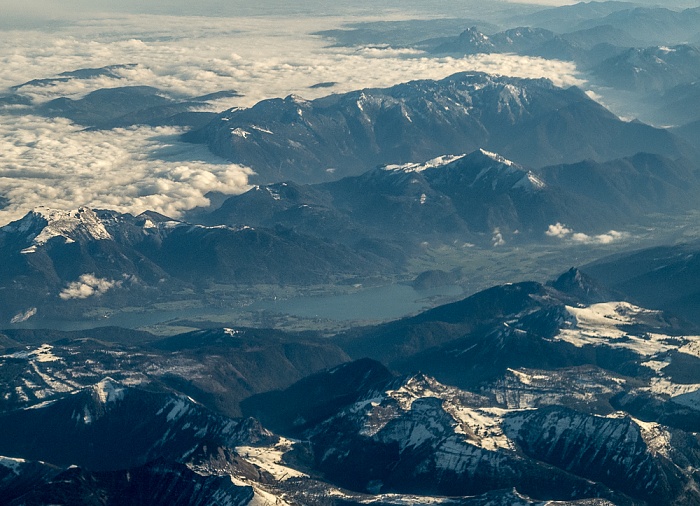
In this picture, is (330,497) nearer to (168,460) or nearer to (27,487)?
(168,460)

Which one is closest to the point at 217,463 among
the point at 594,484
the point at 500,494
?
the point at 500,494

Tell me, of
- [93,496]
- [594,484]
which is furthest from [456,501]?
[93,496]

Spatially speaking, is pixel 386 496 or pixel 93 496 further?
pixel 386 496

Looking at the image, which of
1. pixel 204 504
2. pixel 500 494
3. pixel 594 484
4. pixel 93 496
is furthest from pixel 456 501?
pixel 93 496

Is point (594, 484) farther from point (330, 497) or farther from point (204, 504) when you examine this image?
point (204, 504)

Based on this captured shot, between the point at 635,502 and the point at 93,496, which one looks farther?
the point at 635,502

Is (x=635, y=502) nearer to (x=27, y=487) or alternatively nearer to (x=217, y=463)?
(x=217, y=463)

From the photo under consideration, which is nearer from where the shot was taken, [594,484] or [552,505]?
[552,505]
